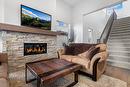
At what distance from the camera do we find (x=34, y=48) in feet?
11.2

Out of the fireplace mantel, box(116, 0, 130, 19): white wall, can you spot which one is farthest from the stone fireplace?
box(116, 0, 130, 19): white wall

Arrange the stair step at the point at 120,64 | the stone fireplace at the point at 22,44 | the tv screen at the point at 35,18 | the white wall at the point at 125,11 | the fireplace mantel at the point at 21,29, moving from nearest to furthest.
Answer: the fireplace mantel at the point at 21,29, the stone fireplace at the point at 22,44, the tv screen at the point at 35,18, the stair step at the point at 120,64, the white wall at the point at 125,11

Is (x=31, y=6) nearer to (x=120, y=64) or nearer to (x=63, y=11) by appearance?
(x=63, y=11)

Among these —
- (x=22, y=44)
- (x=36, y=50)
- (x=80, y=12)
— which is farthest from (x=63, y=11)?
(x=22, y=44)

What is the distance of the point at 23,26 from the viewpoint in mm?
2969

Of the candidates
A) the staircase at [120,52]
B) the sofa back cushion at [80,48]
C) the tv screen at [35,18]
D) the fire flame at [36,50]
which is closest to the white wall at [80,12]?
the staircase at [120,52]

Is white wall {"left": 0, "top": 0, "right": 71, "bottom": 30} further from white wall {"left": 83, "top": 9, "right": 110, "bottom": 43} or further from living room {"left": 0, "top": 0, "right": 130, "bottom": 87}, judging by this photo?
white wall {"left": 83, "top": 9, "right": 110, "bottom": 43}

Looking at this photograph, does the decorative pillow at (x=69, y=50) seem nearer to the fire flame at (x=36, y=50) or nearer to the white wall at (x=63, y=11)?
the fire flame at (x=36, y=50)

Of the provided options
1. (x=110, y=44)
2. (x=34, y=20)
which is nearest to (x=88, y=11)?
(x=110, y=44)

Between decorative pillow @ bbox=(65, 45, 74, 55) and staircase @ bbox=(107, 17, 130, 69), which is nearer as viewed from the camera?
staircase @ bbox=(107, 17, 130, 69)

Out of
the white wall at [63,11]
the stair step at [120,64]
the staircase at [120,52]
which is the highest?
the white wall at [63,11]

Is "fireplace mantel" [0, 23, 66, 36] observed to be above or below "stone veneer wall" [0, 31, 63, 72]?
above

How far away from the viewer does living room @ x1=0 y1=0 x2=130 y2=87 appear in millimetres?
1941

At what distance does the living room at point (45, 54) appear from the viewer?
194 cm
